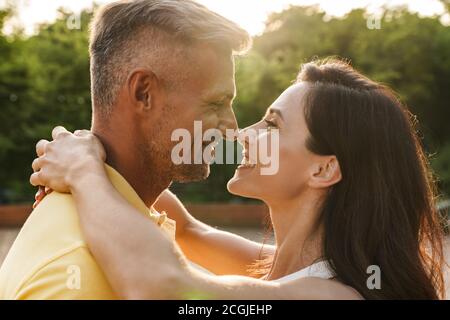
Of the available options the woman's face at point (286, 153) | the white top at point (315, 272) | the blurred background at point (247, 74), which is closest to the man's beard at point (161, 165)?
the woman's face at point (286, 153)

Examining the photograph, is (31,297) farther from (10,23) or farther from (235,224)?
(10,23)

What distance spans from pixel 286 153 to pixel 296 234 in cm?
34

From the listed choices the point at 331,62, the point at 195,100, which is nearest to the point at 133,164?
the point at 195,100

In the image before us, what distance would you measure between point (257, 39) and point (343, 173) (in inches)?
799

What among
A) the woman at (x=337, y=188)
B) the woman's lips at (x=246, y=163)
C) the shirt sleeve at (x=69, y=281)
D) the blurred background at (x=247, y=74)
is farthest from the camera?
the blurred background at (x=247, y=74)

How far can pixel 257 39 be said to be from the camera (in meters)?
22.4

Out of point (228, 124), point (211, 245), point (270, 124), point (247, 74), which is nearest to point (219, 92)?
point (228, 124)

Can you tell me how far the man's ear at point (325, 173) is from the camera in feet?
8.54

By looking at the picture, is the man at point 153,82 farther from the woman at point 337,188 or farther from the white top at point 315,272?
the white top at point 315,272

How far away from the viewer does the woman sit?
7.59ft

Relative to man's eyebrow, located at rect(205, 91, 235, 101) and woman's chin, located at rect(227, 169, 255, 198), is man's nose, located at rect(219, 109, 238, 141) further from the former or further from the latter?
woman's chin, located at rect(227, 169, 255, 198)

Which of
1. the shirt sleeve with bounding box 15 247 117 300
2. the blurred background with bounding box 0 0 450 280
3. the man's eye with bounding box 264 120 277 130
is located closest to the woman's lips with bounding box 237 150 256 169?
the man's eye with bounding box 264 120 277 130

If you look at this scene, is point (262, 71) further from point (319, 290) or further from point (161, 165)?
point (319, 290)

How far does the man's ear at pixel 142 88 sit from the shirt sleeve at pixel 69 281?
0.67 m
